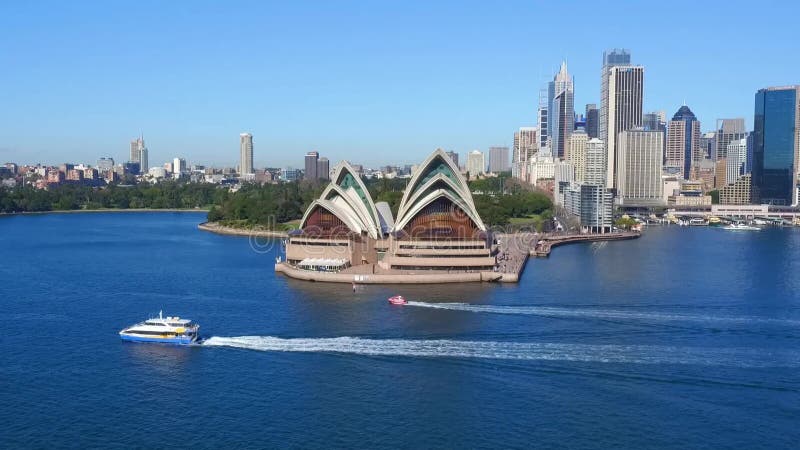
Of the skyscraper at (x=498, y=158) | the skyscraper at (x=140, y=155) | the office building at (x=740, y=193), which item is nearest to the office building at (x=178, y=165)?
the skyscraper at (x=140, y=155)

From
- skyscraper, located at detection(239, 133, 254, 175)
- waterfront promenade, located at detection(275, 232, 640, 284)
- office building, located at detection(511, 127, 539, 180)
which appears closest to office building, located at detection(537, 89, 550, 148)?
office building, located at detection(511, 127, 539, 180)

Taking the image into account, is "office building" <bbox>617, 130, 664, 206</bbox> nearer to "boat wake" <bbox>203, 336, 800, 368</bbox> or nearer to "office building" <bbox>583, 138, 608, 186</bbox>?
"office building" <bbox>583, 138, 608, 186</bbox>

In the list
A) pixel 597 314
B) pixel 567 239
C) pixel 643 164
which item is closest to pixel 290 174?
pixel 643 164

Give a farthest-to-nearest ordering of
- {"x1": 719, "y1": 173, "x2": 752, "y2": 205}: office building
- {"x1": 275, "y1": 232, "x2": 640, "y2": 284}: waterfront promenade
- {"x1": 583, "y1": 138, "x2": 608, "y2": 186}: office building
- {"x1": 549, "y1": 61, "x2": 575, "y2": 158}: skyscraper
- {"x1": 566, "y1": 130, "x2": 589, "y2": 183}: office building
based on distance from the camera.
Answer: {"x1": 549, "y1": 61, "x2": 575, "y2": 158}: skyscraper
{"x1": 566, "y1": 130, "x2": 589, "y2": 183}: office building
{"x1": 719, "y1": 173, "x2": 752, "y2": 205}: office building
{"x1": 583, "y1": 138, "x2": 608, "y2": 186}: office building
{"x1": 275, "y1": 232, "x2": 640, "y2": 284}: waterfront promenade

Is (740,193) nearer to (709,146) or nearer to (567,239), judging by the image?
(567,239)

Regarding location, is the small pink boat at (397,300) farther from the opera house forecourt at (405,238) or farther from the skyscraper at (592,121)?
the skyscraper at (592,121)

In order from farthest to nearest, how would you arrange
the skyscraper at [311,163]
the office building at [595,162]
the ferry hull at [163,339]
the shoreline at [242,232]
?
the skyscraper at [311,163] < the office building at [595,162] < the shoreline at [242,232] < the ferry hull at [163,339]
